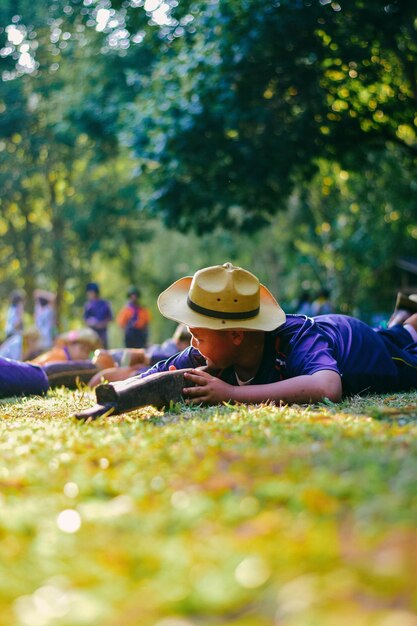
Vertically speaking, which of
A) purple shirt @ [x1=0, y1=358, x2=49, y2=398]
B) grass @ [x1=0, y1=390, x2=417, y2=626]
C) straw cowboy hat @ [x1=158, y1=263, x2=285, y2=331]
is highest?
grass @ [x1=0, y1=390, x2=417, y2=626]

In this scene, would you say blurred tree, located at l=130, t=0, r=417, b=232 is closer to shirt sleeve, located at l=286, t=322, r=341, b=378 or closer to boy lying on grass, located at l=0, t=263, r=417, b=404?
boy lying on grass, located at l=0, t=263, r=417, b=404

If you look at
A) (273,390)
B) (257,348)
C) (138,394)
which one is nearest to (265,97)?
(257,348)

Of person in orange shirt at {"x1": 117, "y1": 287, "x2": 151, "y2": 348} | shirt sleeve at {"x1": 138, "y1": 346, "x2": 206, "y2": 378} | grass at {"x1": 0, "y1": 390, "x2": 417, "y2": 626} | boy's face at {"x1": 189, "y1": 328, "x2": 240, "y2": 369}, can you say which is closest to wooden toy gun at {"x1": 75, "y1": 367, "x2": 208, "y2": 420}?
boy's face at {"x1": 189, "y1": 328, "x2": 240, "y2": 369}

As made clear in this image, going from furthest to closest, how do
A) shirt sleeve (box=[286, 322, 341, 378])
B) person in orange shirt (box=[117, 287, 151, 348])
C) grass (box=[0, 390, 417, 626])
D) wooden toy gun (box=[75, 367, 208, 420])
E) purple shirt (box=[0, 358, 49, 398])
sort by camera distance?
person in orange shirt (box=[117, 287, 151, 348]) → purple shirt (box=[0, 358, 49, 398]) → shirt sleeve (box=[286, 322, 341, 378]) → wooden toy gun (box=[75, 367, 208, 420]) → grass (box=[0, 390, 417, 626])

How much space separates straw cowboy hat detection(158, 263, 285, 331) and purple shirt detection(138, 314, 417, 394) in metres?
0.21

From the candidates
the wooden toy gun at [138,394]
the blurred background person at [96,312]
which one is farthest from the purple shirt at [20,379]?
the blurred background person at [96,312]

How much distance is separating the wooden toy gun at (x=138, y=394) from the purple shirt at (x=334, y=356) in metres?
0.48

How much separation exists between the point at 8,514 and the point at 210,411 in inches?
99.4

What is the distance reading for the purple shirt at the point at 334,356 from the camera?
5.52m

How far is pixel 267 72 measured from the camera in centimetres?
1644

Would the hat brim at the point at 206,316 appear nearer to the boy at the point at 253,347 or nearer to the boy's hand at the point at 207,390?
the boy at the point at 253,347

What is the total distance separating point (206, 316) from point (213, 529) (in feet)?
9.96

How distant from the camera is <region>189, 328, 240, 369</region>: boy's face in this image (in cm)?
544

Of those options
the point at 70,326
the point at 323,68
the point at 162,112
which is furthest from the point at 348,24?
the point at 70,326
